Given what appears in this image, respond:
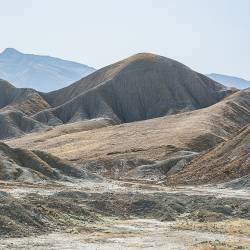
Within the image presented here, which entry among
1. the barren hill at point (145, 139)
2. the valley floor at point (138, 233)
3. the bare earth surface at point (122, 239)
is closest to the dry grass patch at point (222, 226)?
the valley floor at point (138, 233)

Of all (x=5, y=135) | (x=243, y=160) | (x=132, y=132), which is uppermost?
(x=243, y=160)

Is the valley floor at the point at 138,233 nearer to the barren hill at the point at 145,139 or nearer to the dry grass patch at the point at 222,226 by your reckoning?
the dry grass patch at the point at 222,226

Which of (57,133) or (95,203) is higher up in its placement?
(95,203)

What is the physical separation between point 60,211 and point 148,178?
4963 centimetres

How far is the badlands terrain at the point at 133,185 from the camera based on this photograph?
45.2m

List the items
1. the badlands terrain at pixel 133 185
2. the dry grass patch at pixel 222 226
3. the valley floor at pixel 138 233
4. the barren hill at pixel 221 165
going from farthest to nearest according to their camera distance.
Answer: the barren hill at pixel 221 165 → the dry grass patch at pixel 222 226 → the badlands terrain at pixel 133 185 → the valley floor at pixel 138 233

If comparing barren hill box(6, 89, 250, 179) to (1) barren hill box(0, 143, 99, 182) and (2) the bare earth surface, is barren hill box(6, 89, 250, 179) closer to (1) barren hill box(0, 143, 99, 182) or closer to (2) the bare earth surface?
(1) barren hill box(0, 143, 99, 182)

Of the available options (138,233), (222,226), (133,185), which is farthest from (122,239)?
(133,185)

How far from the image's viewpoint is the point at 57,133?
16825cm

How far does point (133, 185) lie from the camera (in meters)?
87.8

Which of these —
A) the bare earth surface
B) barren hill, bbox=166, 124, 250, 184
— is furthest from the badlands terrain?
barren hill, bbox=166, 124, 250, 184

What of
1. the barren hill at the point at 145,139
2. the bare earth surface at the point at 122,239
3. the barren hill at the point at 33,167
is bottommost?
the barren hill at the point at 145,139

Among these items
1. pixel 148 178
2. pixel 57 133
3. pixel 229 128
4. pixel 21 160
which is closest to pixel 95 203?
pixel 21 160

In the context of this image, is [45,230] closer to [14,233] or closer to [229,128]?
[14,233]
